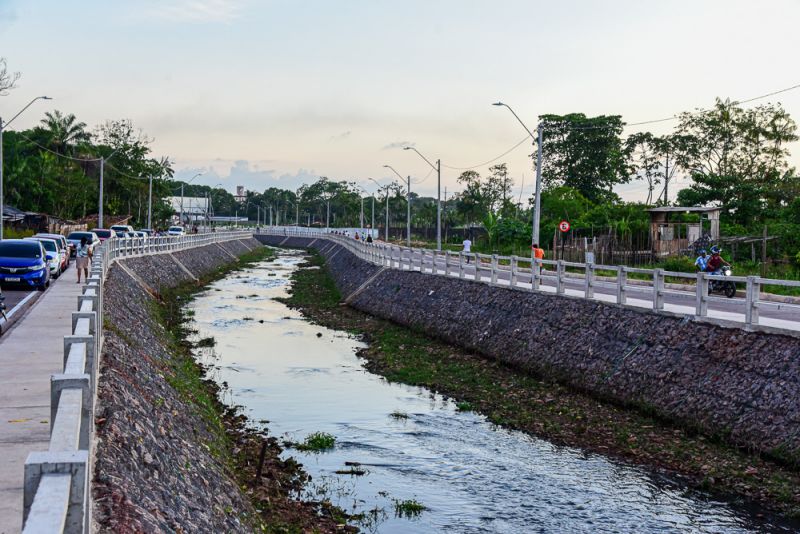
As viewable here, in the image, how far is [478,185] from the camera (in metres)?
122

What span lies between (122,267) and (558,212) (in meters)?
37.1

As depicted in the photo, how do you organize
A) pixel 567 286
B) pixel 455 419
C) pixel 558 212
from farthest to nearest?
1. pixel 558 212
2. pixel 567 286
3. pixel 455 419

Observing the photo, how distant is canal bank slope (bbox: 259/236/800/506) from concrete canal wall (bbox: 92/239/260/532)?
26.9 feet

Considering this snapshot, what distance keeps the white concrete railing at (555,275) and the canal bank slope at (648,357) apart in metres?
0.41

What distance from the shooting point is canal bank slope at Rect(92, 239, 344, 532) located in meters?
7.43

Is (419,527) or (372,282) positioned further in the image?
(372,282)

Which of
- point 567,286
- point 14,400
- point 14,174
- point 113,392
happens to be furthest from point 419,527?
point 14,174

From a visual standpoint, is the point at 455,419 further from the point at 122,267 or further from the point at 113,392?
the point at 122,267

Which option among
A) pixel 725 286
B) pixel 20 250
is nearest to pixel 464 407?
pixel 725 286

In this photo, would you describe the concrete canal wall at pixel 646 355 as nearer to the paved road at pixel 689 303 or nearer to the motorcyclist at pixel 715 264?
the paved road at pixel 689 303

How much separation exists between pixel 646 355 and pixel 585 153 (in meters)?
71.2

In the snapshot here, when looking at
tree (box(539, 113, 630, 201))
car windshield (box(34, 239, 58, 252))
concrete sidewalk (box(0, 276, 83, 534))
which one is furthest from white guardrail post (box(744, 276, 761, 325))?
tree (box(539, 113, 630, 201))

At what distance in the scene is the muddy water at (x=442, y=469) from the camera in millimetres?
10867

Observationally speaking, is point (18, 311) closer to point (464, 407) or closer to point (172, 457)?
point (464, 407)
